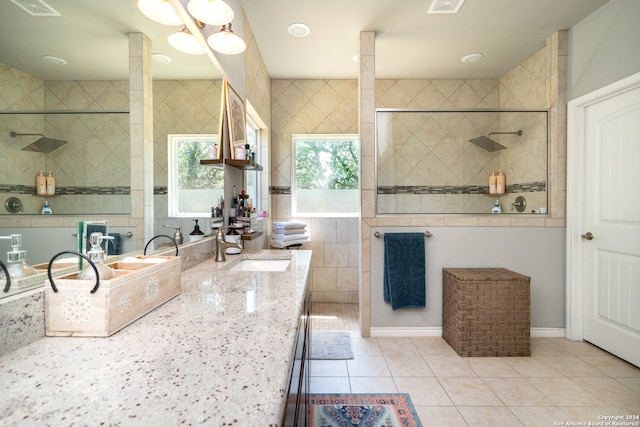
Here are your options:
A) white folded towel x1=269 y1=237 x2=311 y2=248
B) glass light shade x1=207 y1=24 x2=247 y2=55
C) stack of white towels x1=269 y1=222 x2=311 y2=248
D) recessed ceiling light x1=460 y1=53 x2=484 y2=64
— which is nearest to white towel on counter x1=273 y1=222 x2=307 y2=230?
stack of white towels x1=269 y1=222 x2=311 y2=248

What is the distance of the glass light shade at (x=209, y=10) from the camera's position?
52.1 inches

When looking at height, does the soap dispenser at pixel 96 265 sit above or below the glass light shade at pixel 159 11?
below

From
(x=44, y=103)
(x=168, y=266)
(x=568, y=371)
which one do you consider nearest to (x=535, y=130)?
(x=568, y=371)

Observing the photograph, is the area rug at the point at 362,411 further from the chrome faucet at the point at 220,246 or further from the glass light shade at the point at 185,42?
the glass light shade at the point at 185,42

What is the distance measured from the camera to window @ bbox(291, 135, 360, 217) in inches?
147

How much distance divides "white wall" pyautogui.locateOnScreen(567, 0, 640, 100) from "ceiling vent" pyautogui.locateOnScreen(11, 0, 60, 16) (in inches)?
125

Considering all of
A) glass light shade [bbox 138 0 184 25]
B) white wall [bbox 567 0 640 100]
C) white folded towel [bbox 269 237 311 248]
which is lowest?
white folded towel [bbox 269 237 311 248]

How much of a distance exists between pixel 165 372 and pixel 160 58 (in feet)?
3.96

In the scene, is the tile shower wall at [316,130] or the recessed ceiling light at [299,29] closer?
the recessed ceiling light at [299,29]

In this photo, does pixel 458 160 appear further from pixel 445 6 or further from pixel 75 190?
pixel 75 190

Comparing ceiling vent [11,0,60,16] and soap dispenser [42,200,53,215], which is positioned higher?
ceiling vent [11,0,60,16]

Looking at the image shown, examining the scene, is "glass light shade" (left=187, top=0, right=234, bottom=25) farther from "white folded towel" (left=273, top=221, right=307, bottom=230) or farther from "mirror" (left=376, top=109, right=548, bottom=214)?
"white folded towel" (left=273, top=221, right=307, bottom=230)

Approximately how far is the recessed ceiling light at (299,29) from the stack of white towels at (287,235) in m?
1.87

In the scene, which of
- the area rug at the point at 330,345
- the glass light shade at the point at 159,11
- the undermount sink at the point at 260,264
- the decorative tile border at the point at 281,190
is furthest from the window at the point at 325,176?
the glass light shade at the point at 159,11
